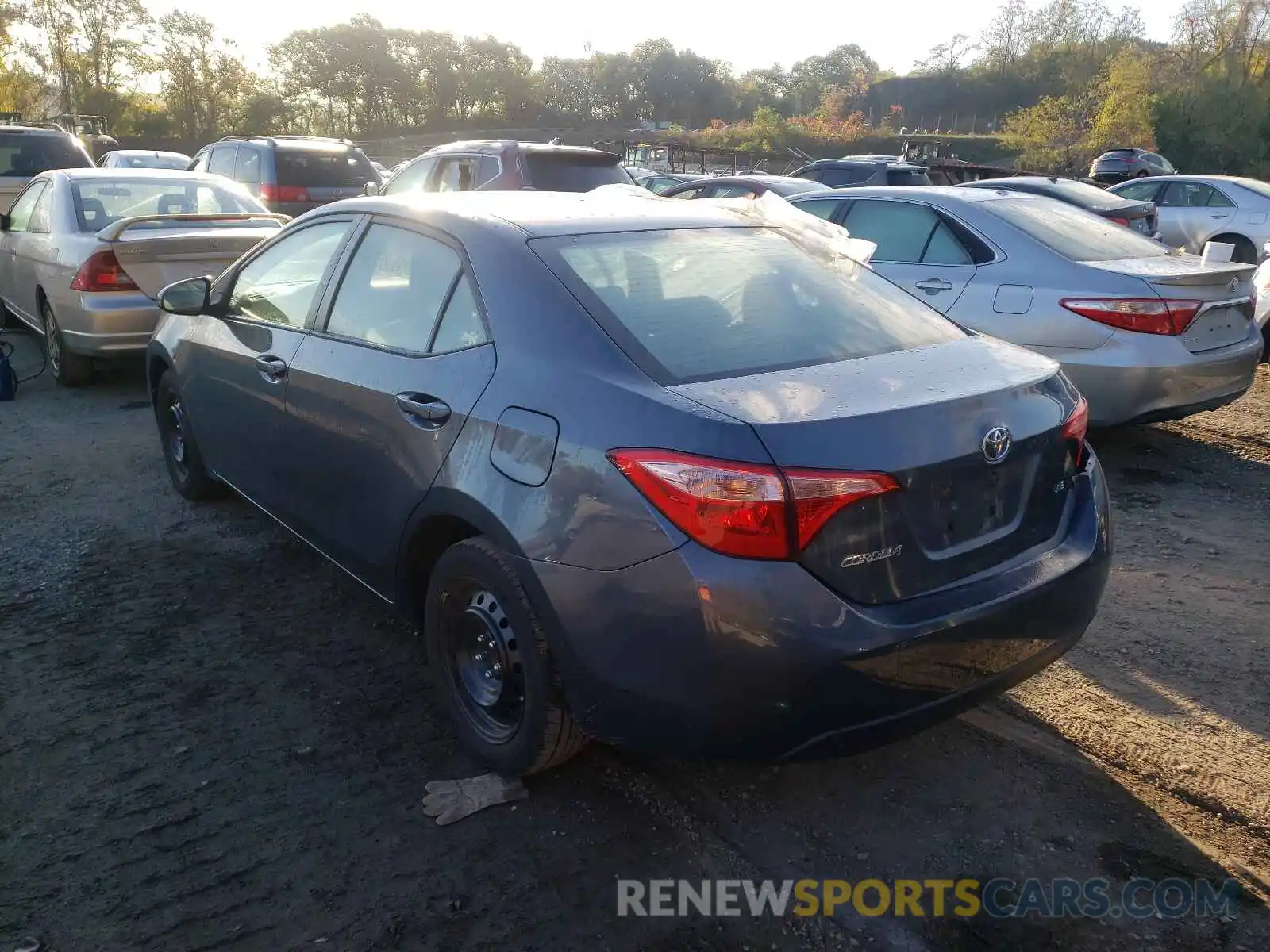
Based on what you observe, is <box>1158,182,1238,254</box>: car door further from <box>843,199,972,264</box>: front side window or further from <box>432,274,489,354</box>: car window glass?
<box>432,274,489,354</box>: car window glass

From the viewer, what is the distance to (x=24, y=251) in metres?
8.06

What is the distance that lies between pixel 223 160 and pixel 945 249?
10.6m

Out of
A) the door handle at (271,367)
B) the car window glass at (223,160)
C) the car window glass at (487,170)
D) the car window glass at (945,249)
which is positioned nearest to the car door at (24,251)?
the car window glass at (487,170)

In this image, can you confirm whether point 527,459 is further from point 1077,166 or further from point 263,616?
point 1077,166

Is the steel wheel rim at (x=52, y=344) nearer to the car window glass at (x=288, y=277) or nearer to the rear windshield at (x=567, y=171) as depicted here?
the car window glass at (x=288, y=277)

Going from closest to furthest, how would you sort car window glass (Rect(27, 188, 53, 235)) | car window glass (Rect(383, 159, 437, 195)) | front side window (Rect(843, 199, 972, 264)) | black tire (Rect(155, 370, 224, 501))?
black tire (Rect(155, 370, 224, 501)) → front side window (Rect(843, 199, 972, 264)) → car window glass (Rect(27, 188, 53, 235)) → car window glass (Rect(383, 159, 437, 195))

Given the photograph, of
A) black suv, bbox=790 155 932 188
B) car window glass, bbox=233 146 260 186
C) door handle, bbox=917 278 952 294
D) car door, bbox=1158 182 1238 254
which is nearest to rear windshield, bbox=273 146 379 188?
car window glass, bbox=233 146 260 186

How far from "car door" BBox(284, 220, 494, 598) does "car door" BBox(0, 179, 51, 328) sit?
5.33m

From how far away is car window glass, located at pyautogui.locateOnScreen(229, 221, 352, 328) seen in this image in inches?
149

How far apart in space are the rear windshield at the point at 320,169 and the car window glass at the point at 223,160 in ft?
3.92

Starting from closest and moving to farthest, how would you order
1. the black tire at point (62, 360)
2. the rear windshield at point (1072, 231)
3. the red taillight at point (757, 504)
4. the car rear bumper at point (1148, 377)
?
the red taillight at point (757, 504), the car rear bumper at point (1148, 377), the rear windshield at point (1072, 231), the black tire at point (62, 360)

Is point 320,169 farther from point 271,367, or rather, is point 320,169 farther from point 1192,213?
point 1192,213

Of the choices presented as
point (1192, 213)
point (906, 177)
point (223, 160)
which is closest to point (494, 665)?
point (223, 160)

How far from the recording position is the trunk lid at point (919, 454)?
7.57ft
